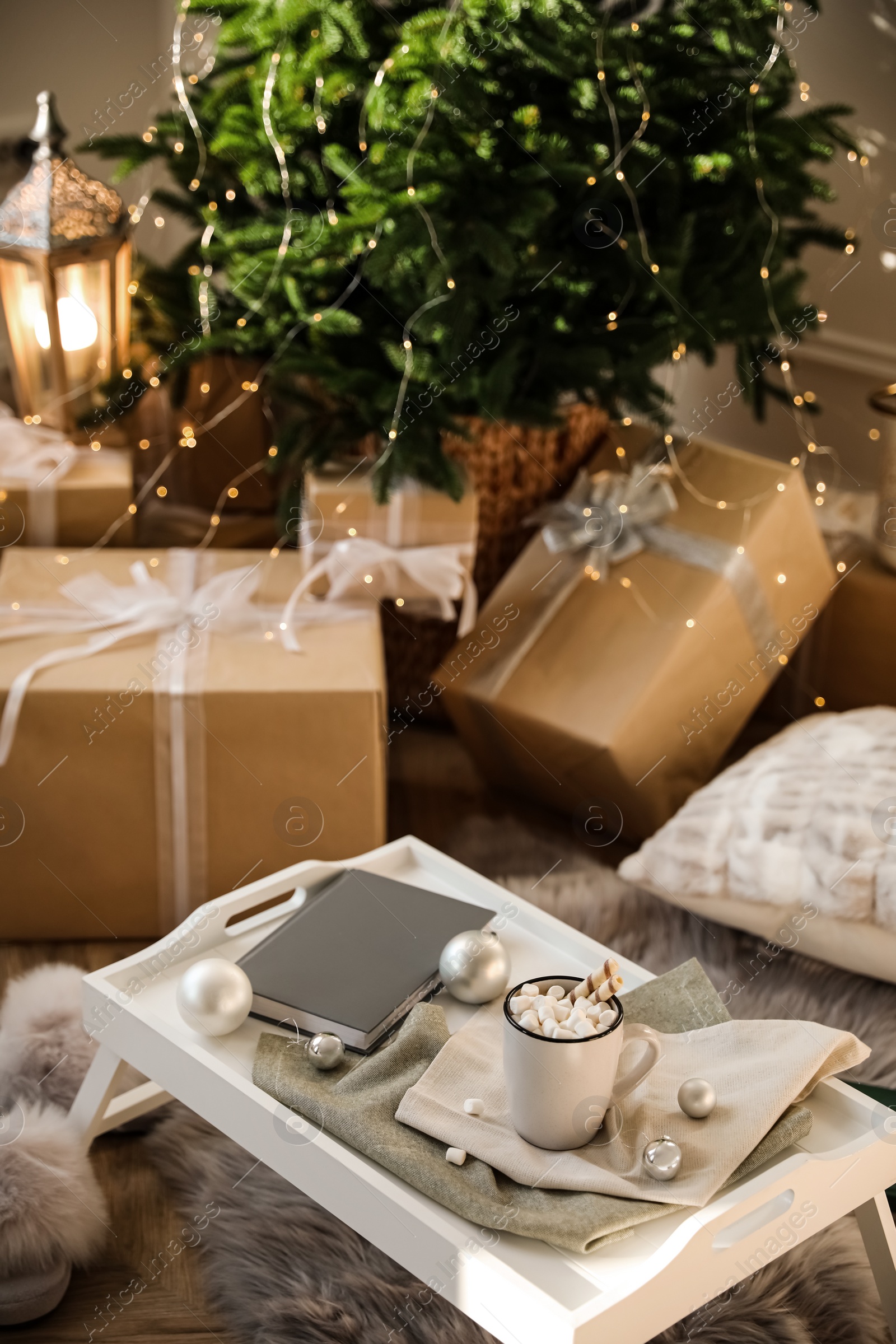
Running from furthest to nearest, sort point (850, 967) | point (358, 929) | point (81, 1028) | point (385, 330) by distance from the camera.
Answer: point (385, 330), point (850, 967), point (81, 1028), point (358, 929)

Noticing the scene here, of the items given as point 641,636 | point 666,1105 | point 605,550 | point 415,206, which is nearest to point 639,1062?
point 666,1105

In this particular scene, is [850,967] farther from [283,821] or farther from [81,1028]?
[81,1028]

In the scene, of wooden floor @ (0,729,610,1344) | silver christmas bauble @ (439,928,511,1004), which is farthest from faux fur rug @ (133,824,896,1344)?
silver christmas bauble @ (439,928,511,1004)

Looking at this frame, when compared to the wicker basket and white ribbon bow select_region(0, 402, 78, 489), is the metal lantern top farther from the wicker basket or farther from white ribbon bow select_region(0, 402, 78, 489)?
the wicker basket

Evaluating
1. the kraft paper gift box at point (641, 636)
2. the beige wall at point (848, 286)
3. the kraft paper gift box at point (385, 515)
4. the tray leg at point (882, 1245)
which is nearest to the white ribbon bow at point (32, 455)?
the kraft paper gift box at point (385, 515)

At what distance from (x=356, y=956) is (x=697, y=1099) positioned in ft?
1.13

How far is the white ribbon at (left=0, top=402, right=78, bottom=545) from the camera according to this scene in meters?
1.80

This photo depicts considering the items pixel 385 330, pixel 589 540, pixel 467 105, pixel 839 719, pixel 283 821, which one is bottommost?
pixel 283 821

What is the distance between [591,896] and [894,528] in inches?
31.7

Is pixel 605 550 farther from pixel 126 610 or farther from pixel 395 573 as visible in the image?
pixel 126 610

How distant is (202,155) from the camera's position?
180cm

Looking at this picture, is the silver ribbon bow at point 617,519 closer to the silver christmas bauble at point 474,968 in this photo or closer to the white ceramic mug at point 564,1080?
the silver christmas bauble at point 474,968

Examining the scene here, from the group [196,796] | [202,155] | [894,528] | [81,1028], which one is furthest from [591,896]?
[202,155]

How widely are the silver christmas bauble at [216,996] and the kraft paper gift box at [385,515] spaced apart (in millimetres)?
844
